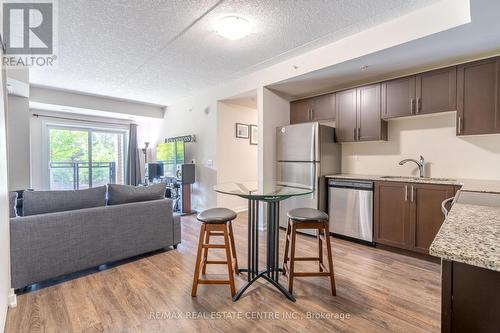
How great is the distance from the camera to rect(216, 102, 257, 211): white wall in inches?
192

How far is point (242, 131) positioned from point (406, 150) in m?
3.14

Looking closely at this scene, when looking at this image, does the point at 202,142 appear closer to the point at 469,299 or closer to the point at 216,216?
the point at 216,216

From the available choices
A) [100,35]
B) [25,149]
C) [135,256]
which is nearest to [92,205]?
[135,256]

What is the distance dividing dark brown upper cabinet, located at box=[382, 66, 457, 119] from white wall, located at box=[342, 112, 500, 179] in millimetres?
316

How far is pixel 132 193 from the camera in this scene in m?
2.72

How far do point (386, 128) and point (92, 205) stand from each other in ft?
12.3

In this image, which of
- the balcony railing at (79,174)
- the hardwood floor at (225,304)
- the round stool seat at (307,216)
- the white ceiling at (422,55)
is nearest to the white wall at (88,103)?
the balcony railing at (79,174)

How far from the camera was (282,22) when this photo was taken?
8.09 feet

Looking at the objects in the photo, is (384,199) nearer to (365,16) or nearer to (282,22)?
(365,16)

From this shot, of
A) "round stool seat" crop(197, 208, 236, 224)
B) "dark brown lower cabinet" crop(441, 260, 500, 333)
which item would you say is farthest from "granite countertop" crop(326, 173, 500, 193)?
"round stool seat" crop(197, 208, 236, 224)

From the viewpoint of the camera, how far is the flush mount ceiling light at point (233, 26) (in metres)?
2.35

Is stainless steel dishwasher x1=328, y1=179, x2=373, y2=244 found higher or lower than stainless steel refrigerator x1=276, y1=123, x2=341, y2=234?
lower

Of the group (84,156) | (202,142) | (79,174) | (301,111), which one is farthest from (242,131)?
(79,174)

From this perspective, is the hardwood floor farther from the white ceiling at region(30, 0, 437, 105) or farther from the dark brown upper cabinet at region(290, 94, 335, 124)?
the white ceiling at region(30, 0, 437, 105)
